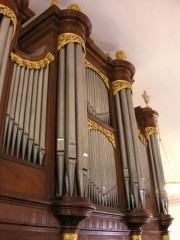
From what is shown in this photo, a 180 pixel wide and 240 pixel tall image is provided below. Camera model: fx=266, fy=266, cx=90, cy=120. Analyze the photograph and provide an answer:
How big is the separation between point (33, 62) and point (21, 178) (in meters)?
1.46

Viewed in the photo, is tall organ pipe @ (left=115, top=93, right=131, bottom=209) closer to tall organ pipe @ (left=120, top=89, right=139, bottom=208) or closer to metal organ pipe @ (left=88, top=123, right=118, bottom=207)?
tall organ pipe @ (left=120, top=89, right=139, bottom=208)

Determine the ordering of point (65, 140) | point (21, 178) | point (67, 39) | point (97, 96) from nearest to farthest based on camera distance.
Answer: point (21, 178), point (65, 140), point (67, 39), point (97, 96)

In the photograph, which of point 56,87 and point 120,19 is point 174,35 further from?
point 56,87

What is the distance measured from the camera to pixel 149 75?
250 inches

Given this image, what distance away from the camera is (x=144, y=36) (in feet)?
17.4

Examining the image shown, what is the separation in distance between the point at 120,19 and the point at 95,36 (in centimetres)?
62

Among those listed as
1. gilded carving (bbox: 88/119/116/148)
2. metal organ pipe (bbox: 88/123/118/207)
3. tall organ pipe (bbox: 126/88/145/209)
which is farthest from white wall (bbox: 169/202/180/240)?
metal organ pipe (bbox: 88/123/118/207)

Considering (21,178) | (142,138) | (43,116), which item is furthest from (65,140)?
(142,138)

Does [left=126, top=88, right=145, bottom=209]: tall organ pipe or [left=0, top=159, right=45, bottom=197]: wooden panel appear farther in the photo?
[left=126, top=88, right=145, bottom=209]: tall organ pipe

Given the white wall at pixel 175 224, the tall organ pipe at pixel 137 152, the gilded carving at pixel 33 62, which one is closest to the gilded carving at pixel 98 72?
the tall organ pipe at pixel 137 152

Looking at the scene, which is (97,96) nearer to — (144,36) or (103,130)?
(103,130)

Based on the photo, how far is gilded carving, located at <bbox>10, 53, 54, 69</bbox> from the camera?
299cm

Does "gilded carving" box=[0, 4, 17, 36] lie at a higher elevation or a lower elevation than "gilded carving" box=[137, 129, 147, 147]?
higher

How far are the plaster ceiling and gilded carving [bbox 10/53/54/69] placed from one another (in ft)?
5.51
